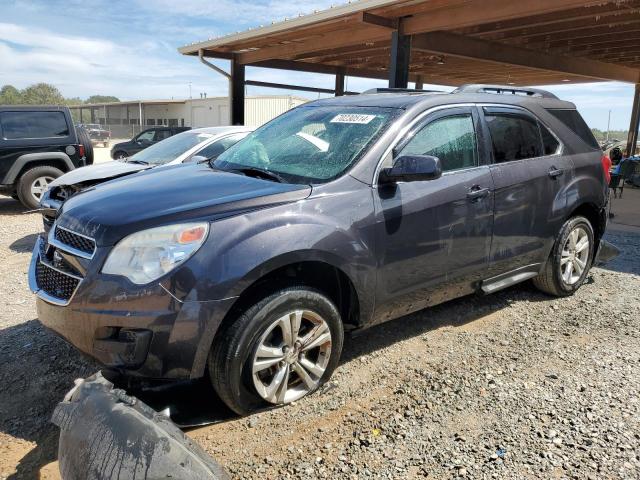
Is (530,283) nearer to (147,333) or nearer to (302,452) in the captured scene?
(302,452)

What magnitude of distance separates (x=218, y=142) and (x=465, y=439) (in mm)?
5241

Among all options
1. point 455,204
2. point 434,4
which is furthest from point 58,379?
point 434,4

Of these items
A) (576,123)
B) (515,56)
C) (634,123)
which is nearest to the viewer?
(576,123)

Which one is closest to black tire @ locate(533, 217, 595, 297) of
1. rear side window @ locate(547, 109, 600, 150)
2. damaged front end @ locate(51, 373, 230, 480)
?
rear side window @ locate(547, 109, 600, 150)

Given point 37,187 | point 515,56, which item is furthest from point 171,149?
point 515,56

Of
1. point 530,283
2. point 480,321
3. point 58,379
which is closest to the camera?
point 58,379

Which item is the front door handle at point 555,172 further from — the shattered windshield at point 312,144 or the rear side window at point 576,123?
the shattered windshield at point 312,144

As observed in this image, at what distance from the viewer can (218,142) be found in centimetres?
690

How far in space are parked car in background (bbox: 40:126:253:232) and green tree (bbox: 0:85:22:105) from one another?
71.1m

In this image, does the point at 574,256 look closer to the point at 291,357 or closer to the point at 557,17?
the point at 291,357

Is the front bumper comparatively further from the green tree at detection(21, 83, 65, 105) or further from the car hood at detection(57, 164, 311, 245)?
the green tree at detection(21, 83, 65, 105)

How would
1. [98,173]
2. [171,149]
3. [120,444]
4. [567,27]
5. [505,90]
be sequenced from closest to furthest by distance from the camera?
[120,444]
[505,90]
[98,173]
[171,149]
[567,27]

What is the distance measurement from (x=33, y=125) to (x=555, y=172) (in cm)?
909

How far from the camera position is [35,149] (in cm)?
947
